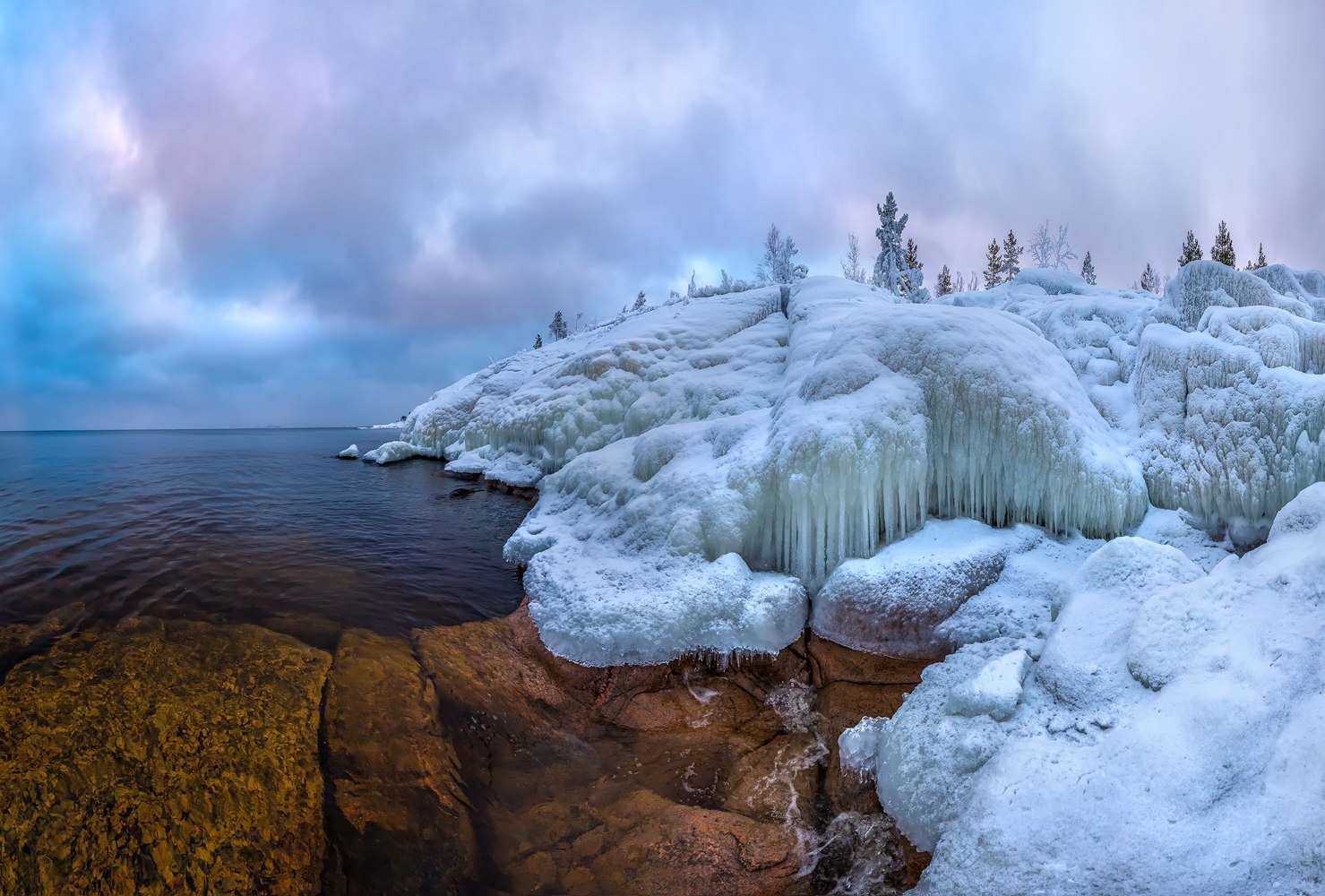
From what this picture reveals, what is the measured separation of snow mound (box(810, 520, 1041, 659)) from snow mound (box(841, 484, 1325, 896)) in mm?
899

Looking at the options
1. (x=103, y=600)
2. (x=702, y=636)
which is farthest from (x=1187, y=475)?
(x=103, y=600)

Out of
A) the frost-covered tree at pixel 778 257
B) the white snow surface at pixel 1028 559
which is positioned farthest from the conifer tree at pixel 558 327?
the white snow surface at pixel 1028 559

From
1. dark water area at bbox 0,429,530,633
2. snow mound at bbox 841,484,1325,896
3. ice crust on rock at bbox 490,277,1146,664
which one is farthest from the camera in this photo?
ice crust on rock at bbox 490,277,1146,664

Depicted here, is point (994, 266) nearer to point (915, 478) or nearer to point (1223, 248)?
point (1223, 248)

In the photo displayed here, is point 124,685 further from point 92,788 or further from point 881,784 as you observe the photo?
point 881,784

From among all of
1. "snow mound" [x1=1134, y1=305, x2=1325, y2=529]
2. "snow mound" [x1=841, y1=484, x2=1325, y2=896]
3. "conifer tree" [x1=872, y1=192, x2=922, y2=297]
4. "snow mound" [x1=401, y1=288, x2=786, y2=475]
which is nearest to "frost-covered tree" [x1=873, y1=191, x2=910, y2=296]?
"conifer tree" [x1=872, y1=192, x2=922, y2=297]

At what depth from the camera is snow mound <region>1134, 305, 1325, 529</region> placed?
5578 millimetres

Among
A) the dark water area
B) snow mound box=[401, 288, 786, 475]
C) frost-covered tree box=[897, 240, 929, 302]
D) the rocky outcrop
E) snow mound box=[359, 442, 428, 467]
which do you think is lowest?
the rocky outcrop

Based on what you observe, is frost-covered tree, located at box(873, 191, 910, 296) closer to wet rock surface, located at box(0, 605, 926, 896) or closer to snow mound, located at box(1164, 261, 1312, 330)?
snow mound, located at box(1164, 261, 1312, 330)

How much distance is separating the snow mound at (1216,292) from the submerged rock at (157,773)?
45.5ft

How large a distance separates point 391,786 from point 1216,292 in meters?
14.2

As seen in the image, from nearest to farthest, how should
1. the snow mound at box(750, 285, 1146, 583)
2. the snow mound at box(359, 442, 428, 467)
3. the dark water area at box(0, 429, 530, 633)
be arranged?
the dark water area at box(0, 429, 530, 633)
the snow mound at box(750, 285, 1146, 583)
the snow mound at box(359, 442, 428, 467)

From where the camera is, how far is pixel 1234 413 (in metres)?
6.08

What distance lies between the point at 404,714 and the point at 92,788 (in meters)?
Answer: 1.76
